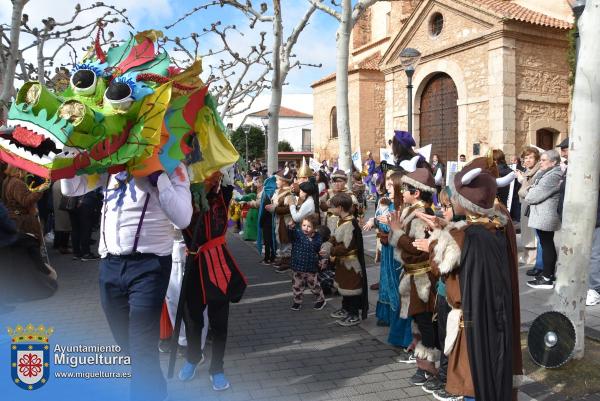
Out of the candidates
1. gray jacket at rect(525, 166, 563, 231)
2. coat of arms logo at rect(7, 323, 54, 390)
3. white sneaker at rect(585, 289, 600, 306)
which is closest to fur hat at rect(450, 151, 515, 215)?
coat of arms logo at rect(7, 323, 54, 390)

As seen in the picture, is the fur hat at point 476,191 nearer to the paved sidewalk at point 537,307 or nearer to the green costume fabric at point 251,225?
the paved sidewalk at point 537,307

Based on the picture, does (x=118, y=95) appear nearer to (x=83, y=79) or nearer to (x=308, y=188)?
(x=83, y=79)

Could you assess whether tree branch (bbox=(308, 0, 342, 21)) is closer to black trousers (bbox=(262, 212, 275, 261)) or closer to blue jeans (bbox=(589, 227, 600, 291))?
black trousers (bbox=(262, 212, 275, 261))

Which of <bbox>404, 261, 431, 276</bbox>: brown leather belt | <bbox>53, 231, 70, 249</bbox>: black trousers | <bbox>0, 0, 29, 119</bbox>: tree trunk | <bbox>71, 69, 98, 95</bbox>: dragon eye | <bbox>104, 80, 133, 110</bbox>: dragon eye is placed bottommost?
<bbox>53, 231, 70, 249</bbox>: black trousers

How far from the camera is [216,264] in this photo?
388 cm

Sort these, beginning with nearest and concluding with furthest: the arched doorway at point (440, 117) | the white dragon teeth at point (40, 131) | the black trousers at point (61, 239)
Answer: the white dragon teeth at point (40, 131)
the black trousers at point (61, 239)
the arched doorway at point (440, 117)

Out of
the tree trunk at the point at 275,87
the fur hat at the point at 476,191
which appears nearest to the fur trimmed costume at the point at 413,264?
the fur hat at the point at 476,191

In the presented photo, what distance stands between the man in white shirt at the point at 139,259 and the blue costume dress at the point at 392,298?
2375 mm

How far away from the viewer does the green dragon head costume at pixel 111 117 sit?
2.54 metres

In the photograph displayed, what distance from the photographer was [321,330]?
539 centimetres

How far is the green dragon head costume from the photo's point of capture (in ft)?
8.35

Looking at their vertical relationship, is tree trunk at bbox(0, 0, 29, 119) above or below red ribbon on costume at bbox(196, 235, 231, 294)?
above

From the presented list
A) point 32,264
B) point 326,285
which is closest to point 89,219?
point 326,285

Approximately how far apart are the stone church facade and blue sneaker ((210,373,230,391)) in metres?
16.2
